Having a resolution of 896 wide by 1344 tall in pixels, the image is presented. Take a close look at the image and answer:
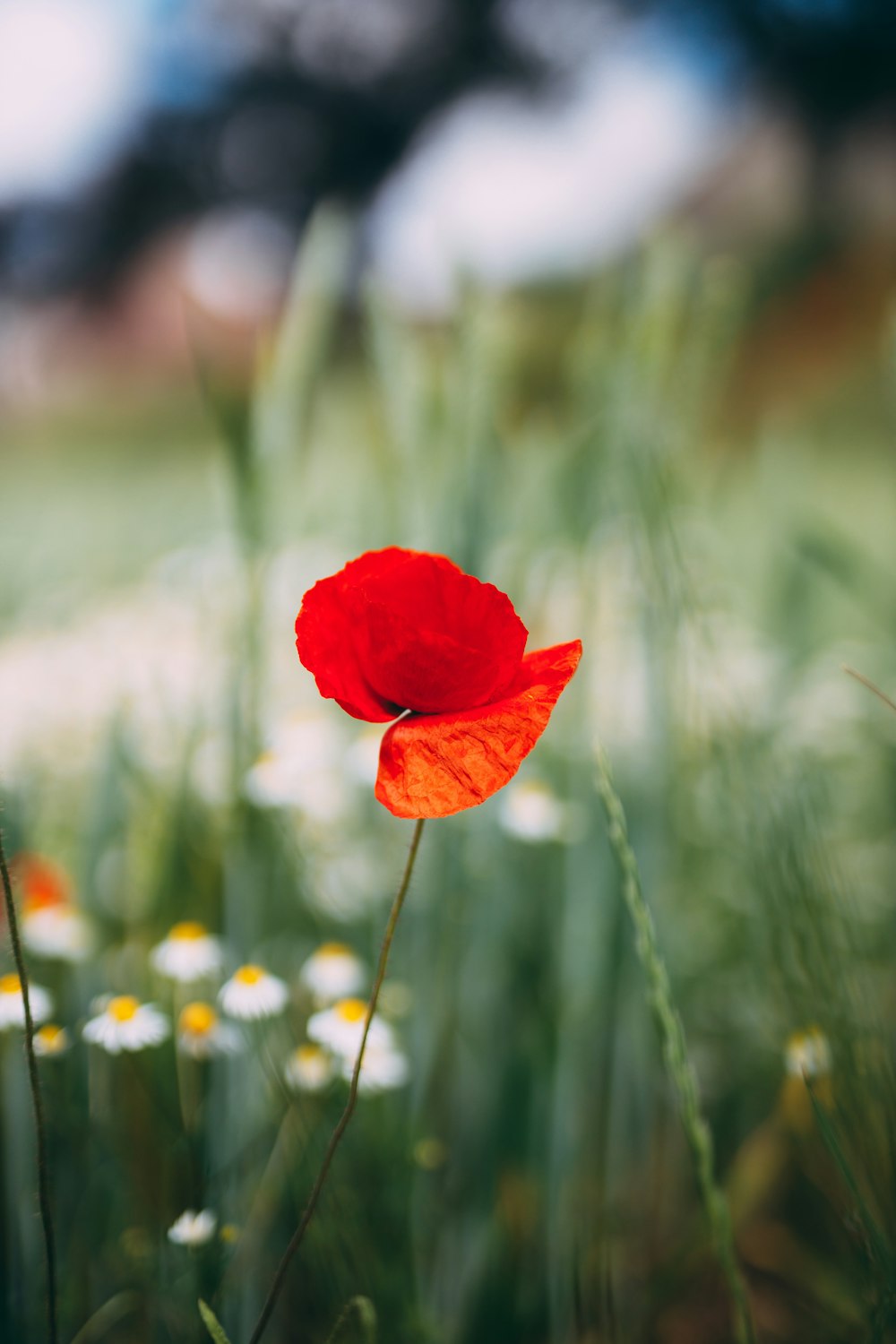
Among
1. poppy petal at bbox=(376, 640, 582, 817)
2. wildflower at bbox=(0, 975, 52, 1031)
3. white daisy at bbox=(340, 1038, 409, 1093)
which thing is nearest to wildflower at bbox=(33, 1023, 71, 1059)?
wildflower at bbox=(0, 975, 52, 1031)

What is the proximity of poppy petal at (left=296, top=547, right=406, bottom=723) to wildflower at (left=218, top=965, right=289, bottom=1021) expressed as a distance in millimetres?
168

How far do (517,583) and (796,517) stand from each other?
0.17m

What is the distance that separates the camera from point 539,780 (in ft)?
2.14

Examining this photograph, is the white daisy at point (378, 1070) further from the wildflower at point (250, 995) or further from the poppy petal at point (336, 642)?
the poppy petal at point (336, 642)

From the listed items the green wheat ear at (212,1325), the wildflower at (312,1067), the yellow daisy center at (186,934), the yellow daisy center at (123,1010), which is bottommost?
the wildflower at (312,1067)

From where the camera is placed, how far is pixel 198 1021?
0.43 meters

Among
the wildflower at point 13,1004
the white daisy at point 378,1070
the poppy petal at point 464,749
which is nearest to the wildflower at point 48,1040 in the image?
the wildflower at point 13,1004

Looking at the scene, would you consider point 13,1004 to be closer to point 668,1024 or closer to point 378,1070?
point 378,1070

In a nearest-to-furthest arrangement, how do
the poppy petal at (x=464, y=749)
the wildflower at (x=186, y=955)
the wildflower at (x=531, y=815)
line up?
the poppy petal at (x=464, y=749) < the wildflower at (x=186, y=955) < the wildflower at (x=531, y=815)

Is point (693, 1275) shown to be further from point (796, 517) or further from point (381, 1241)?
point (796, 517)

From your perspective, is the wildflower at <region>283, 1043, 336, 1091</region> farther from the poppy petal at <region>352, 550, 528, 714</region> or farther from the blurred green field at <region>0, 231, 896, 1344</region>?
the poppy petal at <region>352, 550, 528, 714</region>

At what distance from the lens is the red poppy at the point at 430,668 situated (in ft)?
0.68

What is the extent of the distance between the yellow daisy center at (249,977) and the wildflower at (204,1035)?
4cm

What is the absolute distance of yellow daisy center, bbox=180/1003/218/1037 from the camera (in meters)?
0.43
